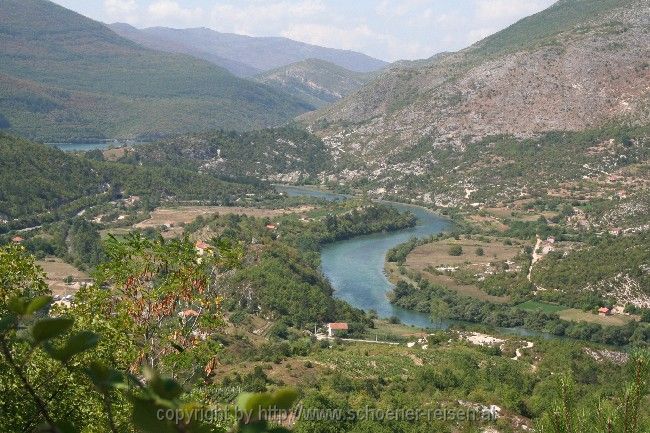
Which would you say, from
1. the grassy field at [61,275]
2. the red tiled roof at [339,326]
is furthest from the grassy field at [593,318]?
the grassy field at [61,275]

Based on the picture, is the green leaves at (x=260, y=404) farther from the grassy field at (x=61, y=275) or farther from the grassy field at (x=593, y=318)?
the grassy field at (x=593, y=318)

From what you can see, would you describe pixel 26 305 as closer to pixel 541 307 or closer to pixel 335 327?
pixel 335 327

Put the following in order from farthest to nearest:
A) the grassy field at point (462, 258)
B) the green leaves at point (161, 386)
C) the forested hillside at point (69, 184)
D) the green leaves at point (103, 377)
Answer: the forested hillside at point (69, 184)
the grassy field at point (462, 258)
the green leaves at point (103, 377)
the green leaves at point (161, 386)

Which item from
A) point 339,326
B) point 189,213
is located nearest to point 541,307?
point 339,326

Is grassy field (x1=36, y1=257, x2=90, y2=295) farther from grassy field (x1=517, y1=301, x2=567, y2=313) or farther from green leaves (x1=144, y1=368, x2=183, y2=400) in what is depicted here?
green leaves (x1=144, y1=368, x2=183, y2=400)

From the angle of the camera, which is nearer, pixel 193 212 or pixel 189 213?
pixel 189 213

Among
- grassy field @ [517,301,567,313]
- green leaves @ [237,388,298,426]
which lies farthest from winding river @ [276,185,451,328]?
green leaves @ [237,388,298,426]
